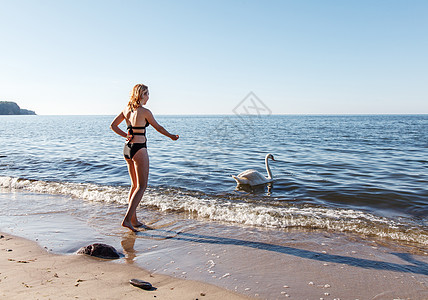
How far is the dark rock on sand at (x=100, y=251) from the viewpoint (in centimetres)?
432

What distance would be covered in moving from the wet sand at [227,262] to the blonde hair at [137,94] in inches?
86.9

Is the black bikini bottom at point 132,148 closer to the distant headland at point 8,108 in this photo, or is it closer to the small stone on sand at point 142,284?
the small stone on sand at point 142,284

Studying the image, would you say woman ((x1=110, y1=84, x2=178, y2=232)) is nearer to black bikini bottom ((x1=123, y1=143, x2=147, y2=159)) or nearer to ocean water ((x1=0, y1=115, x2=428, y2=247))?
black bikini bottom ((x1=123, y1=143, x2=147, y2=159))

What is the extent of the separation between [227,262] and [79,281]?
1822 millimetres

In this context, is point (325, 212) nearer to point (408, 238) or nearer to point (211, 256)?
point (408, 238)

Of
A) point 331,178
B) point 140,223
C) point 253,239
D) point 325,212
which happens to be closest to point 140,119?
point 140,223

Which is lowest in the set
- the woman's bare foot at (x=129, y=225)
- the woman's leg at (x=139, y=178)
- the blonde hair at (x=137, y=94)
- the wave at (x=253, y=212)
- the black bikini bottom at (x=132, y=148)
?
the wave at (x=253, y=212)

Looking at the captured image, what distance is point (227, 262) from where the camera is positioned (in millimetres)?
4230

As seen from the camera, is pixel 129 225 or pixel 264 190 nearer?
pixel 129 225

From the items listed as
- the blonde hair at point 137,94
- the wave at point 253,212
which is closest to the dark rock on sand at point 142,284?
the blonde hair at point 137,94

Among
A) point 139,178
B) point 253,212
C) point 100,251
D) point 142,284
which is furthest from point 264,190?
point 142,284

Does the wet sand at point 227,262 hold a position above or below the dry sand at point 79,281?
below

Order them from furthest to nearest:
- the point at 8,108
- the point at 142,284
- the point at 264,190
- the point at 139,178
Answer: the point at 8,108
the point at 264,190
the point at 139,178
the point at 142,284

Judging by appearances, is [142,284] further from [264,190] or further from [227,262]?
[264,190]
